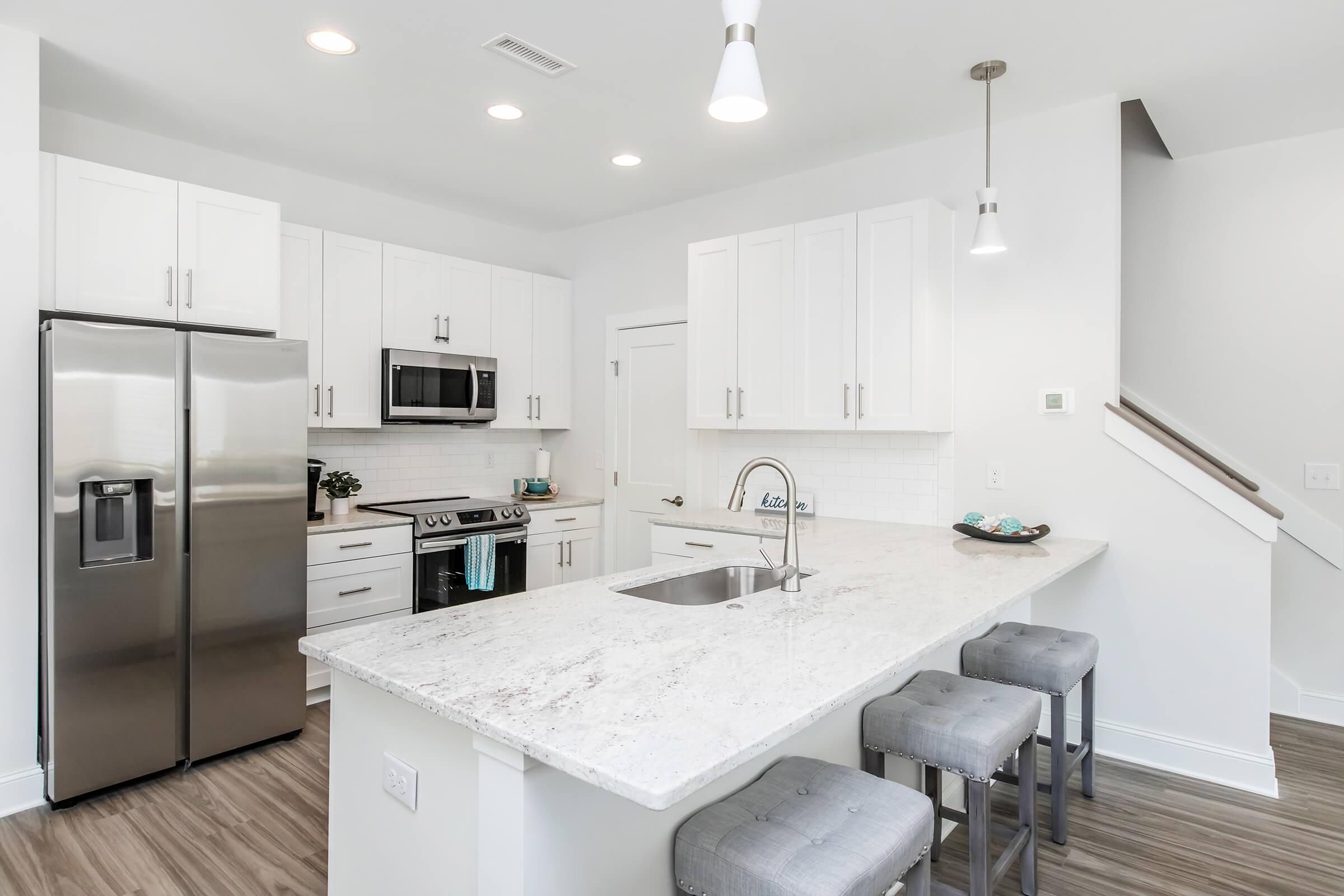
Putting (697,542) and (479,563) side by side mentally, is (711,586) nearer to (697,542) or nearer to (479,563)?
(697,542)

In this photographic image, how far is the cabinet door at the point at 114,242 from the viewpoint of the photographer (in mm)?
2805

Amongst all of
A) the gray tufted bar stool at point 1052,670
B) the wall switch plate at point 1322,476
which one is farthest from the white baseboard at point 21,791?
the wall switch plate at point 1322,476

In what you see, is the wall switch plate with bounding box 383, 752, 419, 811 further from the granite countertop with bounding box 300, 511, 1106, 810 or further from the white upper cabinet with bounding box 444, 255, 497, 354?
the white upper cabinet with bounding box 444, 255, 497, 354

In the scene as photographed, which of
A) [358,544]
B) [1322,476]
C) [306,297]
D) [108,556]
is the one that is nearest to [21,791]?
Answer: [108,556]

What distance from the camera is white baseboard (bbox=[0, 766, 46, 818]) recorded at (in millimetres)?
2588

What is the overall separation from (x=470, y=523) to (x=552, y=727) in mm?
3113

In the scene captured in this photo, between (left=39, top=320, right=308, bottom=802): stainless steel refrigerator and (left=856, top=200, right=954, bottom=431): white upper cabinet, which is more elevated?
(left=856, top=200, right=954, bottom=431): white upper cabinet

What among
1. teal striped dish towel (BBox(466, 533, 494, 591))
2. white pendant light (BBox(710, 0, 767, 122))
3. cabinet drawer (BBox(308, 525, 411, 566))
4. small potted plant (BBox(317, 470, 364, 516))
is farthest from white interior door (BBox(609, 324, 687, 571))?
white pendant light (BBox(710, 0, 767, 122))

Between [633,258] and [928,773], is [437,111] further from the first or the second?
[928,773]

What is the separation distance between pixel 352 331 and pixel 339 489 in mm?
848

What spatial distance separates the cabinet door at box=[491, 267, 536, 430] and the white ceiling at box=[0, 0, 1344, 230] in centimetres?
93

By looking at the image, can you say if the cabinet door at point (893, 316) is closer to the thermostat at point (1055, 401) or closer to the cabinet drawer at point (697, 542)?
the thermostat at point (1055, 401)

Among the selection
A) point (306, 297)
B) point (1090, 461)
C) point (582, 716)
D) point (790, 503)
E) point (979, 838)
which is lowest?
point (979, 838)

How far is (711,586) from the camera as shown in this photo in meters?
2.43
